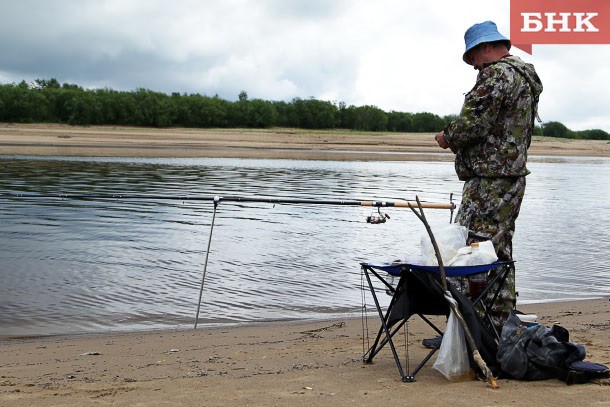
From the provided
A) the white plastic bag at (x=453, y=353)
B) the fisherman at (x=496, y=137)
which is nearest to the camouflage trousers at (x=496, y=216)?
the fisherman at (x=496, y=137)

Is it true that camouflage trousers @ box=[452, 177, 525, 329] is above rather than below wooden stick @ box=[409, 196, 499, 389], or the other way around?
above

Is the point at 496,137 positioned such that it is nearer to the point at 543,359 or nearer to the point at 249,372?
the point at 543,359

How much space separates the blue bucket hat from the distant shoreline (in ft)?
104

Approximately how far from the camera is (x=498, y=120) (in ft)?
15.1

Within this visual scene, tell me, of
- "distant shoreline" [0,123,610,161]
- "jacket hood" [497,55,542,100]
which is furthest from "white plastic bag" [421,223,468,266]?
"distant shoreline" [0,123,610,161]

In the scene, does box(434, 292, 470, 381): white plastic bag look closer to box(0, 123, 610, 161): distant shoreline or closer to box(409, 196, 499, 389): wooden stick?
box(409, 196, 499, 389): wooden stick

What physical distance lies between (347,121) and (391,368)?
7234 centimetres

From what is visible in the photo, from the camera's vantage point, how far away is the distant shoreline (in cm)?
3891

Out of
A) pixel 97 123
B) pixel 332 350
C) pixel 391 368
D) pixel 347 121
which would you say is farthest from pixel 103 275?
pixel 347 121

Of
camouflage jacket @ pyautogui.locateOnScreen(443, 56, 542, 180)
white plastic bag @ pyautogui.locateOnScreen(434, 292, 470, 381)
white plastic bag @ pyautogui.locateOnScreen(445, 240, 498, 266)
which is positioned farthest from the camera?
camouflage jacket @ pyautogui.locateOnScreen(443, 56, 542, 180)

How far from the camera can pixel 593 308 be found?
733 centimetres

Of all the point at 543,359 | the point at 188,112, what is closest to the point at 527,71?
the point at 543,359

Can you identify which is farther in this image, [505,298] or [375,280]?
[375,280]

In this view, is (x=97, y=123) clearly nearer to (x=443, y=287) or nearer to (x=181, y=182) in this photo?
(x=181, y=182)
